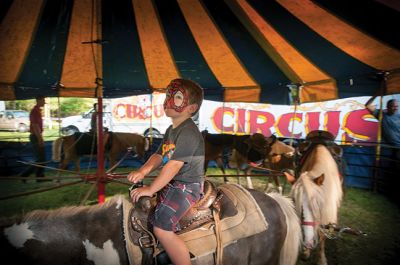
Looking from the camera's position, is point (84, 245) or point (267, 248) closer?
point (84, 245)

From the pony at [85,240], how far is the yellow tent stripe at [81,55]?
9.37 ft

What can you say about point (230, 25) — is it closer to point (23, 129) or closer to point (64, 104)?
point (23, 129)

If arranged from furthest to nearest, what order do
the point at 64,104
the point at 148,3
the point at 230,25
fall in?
the point at 64,104, the point at 230,25, the point at 148,3

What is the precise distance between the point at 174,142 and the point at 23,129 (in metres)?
20.1

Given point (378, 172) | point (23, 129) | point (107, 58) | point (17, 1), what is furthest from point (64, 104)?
point (378, 172)

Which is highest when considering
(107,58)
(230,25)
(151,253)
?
(230,25)

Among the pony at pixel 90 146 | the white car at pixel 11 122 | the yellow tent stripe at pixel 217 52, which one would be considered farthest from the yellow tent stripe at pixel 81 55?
the white car at pixel 11 122

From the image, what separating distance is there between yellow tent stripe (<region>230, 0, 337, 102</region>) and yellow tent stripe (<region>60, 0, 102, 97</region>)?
8.31ft

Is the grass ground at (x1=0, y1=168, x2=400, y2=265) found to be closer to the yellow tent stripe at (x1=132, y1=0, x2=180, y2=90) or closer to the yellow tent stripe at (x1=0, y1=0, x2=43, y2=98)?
the yellow tent stripe at (x1=0, y1=0, x2=43, y2=98)

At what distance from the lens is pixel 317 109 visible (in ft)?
A: 32.7

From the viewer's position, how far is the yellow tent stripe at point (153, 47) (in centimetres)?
470

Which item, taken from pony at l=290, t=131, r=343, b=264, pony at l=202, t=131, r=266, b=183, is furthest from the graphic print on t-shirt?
pony at l=202, t=131, r=266, b=183

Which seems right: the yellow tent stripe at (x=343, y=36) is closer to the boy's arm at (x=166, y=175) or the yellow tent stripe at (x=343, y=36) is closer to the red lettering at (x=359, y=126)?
the boy's arm at (x=166, y=175)

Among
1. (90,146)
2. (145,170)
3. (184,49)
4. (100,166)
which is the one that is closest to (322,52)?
(184,49)
